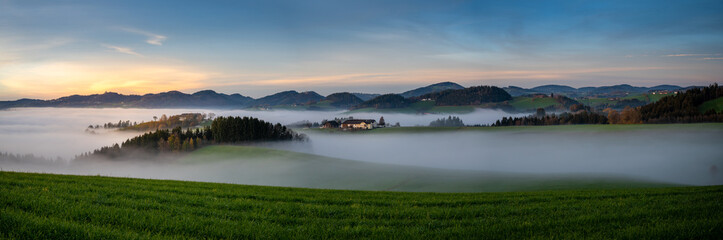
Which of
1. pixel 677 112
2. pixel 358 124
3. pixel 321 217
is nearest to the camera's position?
pixel 321 217

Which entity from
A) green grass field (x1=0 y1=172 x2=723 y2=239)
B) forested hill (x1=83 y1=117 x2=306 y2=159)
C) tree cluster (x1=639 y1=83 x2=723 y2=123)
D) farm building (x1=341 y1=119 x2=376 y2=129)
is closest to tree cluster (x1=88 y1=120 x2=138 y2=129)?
forested hill (x1=83 y1=117 x2=306 y2=159)

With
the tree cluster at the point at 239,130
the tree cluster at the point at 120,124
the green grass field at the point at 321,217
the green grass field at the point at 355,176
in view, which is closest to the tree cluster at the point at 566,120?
the green grass field at the point at 355,176

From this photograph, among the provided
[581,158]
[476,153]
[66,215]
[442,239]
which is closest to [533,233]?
[442,239]

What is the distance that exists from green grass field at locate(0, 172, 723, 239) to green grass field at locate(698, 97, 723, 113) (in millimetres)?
94287

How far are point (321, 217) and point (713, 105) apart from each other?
107 metres

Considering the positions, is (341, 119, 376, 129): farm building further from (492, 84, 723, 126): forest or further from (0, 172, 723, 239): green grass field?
(0, 172, 723, 239): green grass field

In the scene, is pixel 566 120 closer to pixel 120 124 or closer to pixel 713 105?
pixel 713 105

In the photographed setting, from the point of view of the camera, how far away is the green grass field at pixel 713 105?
78750mm

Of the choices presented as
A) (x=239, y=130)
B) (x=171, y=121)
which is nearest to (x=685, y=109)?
(x=239, y=130)

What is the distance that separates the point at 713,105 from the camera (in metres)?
80.4

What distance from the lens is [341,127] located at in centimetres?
14462

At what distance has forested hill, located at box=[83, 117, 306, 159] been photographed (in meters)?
81.9

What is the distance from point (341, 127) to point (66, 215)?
137 meters

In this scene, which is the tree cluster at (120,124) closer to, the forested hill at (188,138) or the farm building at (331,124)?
the forested hill at (188,138)
